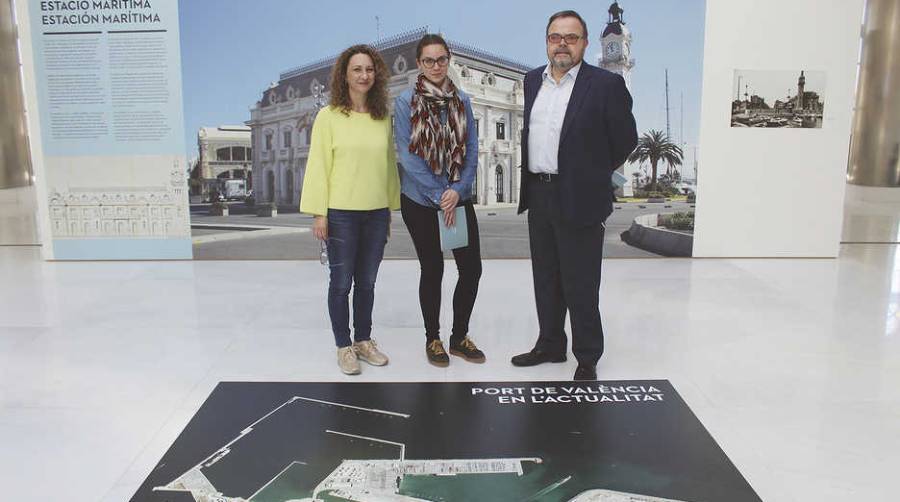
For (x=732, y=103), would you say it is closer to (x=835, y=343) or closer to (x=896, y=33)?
(x=835, y=343)

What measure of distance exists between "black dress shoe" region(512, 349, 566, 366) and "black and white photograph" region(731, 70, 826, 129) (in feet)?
13.1

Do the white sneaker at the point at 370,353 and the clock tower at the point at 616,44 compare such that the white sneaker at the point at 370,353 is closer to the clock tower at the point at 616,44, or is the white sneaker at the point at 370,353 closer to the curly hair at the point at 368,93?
the curly hair at the point at 368,93

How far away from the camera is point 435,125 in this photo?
321 cm

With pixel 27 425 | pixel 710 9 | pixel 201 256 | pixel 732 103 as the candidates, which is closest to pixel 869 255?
pixel 732 103

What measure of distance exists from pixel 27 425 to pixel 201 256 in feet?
13.1

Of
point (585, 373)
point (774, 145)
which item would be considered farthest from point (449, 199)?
point (774, 145)

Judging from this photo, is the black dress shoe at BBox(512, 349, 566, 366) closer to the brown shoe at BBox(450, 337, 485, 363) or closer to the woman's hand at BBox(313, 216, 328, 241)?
the brown shoe at BBox(450, 337, 485, 363)

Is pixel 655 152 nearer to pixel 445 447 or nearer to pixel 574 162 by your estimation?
pixel 574 162

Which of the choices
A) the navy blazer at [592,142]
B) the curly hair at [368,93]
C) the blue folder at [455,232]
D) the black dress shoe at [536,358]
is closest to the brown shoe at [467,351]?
the black dress shoe at [536,358]

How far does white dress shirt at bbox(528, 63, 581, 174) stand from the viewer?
3.08m

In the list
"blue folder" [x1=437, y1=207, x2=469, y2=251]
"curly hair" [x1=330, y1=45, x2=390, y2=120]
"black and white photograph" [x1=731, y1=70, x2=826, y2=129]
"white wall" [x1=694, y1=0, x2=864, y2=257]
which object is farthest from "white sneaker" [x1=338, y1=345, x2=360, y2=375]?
"black and white photograph" [x1=731, y1=70, x2=826, y2=129]

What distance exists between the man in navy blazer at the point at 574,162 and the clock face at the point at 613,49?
12.1 ft

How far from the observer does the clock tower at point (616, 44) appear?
6.43 m

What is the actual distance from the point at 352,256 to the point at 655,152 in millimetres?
4443
